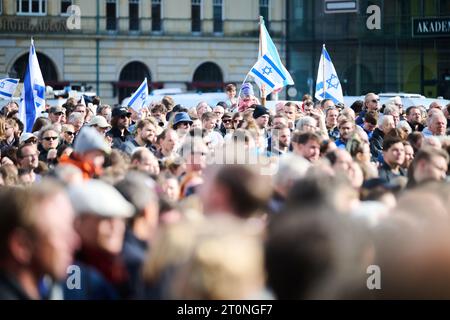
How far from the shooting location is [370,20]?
4631 centimetres

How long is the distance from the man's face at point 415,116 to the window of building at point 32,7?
33.6m

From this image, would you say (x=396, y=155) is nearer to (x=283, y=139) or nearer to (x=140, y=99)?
(x=283, y=139)

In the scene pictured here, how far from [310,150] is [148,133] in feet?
9.63

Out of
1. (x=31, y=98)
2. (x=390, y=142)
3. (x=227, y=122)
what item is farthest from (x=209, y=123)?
(x=390, y=142)

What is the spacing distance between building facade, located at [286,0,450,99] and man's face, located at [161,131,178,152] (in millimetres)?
34525

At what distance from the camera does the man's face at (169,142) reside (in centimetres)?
1145

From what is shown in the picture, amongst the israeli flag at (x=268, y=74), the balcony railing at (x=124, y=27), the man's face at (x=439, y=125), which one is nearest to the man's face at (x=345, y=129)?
the man's face at (x=439, y=125)

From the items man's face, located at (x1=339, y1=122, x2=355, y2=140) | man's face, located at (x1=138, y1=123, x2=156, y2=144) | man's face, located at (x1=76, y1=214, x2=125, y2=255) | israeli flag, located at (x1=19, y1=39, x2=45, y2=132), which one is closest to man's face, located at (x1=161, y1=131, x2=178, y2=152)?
man's face, located at (x1=138, y1=123, x2=156, y2=144)

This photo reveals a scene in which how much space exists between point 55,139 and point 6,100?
14.9 m

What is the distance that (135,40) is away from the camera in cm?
5022

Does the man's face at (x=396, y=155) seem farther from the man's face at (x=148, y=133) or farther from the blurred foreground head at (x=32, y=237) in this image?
the blurred foreground head at (x=32, y=237)

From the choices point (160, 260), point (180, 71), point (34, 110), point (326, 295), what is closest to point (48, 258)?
point (160, 260)

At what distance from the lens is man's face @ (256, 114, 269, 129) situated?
14407mm

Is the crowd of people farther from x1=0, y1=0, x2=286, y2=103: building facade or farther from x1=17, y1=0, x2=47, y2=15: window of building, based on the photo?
x1=17, y1=0, x2=47, y2=15: window of building
